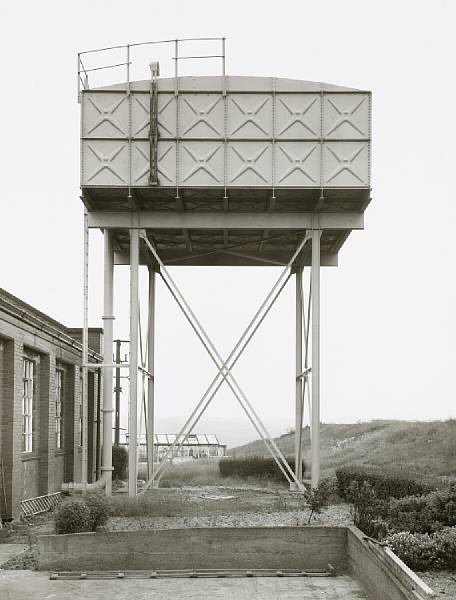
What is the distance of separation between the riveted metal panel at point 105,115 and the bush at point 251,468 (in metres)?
15.6

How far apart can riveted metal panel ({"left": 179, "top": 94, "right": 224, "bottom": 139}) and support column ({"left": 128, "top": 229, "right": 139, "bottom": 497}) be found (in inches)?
117

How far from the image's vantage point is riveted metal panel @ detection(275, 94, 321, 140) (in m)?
22.9

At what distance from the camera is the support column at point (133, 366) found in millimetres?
22938

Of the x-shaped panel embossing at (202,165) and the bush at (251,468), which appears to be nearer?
the x-shaped panel embossing at (202,165)

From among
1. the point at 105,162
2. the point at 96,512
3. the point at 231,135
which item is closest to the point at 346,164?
the point at 231,135

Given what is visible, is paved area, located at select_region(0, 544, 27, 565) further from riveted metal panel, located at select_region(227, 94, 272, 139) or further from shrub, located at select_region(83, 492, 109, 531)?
riveted metal panel, located at select_region(227, 94, 272, 139)

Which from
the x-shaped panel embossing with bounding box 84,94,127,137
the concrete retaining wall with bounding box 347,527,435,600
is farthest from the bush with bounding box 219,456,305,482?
the concrete retaining wall with bounding box 347,527,435,600

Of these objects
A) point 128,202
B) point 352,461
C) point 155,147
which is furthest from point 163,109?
point 352,461

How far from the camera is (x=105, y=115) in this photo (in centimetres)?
2288

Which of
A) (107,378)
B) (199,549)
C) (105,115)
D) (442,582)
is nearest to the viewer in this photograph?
(442,582)

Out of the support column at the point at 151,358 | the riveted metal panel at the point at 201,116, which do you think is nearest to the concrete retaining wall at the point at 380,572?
the riveted metal panel at the point at 201,116

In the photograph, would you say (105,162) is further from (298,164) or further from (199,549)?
(199,549)

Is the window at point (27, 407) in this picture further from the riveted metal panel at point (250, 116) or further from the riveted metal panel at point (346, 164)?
the riveted metal panel at point (346, 164)

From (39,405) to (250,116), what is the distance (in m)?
9.25
